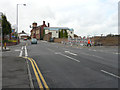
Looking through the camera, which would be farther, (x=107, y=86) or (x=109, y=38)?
(x=109, y=38)

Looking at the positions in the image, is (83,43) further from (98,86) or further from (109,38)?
(98,86)

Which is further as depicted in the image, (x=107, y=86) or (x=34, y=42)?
(x=34, y=42)

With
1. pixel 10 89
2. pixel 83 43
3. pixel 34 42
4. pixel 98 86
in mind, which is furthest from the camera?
pixel 34 42

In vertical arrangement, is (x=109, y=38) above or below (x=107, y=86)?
above

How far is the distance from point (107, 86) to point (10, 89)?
12.8 ft

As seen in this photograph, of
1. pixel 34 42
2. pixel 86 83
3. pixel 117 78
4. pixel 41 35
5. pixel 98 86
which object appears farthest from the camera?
pixel 41 35

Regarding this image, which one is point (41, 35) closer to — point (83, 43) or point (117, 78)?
point (83, 43)

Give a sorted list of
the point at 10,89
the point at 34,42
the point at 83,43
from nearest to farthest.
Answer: the point at 10,89 → the point at 83,43 → the point at 34,42

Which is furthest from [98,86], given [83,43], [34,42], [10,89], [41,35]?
[41,35]

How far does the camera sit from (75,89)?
6109 mm

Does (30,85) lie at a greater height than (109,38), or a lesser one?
lesser

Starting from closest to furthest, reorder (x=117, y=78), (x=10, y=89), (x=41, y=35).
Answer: (x=10, y=89)
(x=117, y=78)
(x=41, y=35)

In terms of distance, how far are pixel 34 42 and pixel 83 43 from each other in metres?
20.8

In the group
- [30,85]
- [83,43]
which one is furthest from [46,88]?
[83,43]
